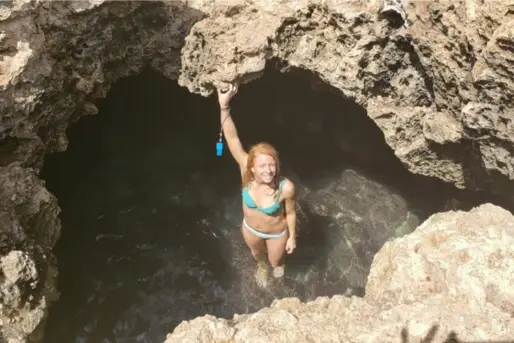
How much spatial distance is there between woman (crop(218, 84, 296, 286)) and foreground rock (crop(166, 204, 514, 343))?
112 centimetres

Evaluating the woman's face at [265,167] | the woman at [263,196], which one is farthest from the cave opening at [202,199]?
the woman's face at [265,167]

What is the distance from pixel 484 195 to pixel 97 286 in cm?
338

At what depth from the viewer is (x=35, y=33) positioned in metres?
3.03

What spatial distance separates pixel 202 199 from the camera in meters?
5.00

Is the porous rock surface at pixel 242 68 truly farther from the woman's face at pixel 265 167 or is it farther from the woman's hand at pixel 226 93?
the woman's face at pixel 265 167

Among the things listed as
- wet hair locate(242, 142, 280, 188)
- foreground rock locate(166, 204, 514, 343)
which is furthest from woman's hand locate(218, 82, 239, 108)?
foreground rock locate(166, 204, 514, 343)

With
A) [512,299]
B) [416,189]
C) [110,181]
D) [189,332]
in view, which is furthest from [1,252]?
[416,189]

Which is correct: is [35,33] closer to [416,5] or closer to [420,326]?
[416,5]

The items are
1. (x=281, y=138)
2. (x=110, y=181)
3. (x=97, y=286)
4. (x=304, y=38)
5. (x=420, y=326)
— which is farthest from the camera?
(x=281, y=138)

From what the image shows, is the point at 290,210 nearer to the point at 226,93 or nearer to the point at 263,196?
the point at 263,196

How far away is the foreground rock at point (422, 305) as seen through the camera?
2480 millimetres

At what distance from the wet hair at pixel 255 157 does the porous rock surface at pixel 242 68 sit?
0.52m

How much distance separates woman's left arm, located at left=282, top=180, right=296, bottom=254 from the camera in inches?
151

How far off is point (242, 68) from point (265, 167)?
2.34ft
